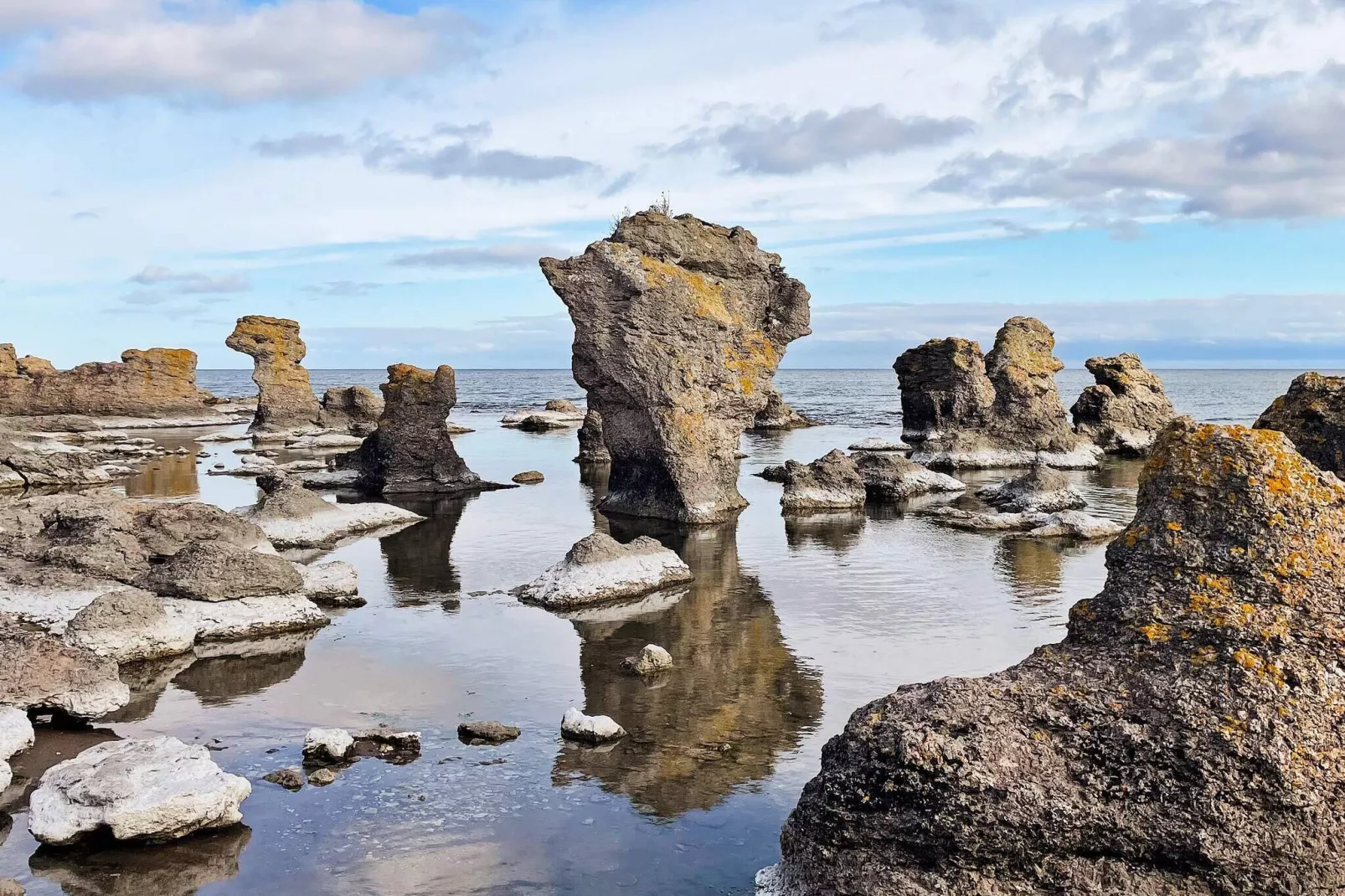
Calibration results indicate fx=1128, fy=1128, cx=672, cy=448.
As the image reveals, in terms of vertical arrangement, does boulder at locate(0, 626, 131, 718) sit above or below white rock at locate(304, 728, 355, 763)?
above

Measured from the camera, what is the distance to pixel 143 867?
9047 mm

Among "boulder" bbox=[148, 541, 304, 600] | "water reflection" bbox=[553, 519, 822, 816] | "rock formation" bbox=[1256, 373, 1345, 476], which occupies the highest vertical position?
"rock formation" bbox=[1256, 373, 1345, 476]

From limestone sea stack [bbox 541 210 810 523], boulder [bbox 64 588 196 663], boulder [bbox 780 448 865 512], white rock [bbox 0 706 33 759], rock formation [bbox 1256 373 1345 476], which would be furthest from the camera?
boulder [bbox 780 448 865 512]

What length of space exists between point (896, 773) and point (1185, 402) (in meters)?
119

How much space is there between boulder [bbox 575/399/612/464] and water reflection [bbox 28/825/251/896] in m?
34.8

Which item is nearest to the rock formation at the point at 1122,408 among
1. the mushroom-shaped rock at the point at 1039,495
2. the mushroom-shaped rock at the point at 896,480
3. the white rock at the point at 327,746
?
the mushroom-shaped rock at the point at 896,480

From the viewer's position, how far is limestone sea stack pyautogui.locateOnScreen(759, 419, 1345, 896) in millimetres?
6793

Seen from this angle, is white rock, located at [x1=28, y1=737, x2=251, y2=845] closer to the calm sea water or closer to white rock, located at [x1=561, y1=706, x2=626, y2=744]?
the calm sea water

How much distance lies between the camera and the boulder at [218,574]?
653 inches

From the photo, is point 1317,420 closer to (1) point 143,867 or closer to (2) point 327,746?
(2) point 327,746

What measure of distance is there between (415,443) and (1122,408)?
3256cm

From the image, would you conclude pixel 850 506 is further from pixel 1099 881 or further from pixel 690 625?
pixel 1099 881

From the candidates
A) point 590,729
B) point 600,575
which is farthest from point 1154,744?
point 600,575

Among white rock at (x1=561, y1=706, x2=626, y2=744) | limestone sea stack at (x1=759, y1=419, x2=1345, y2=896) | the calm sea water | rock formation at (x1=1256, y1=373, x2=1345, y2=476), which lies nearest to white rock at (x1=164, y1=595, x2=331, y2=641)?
the calm sea water
